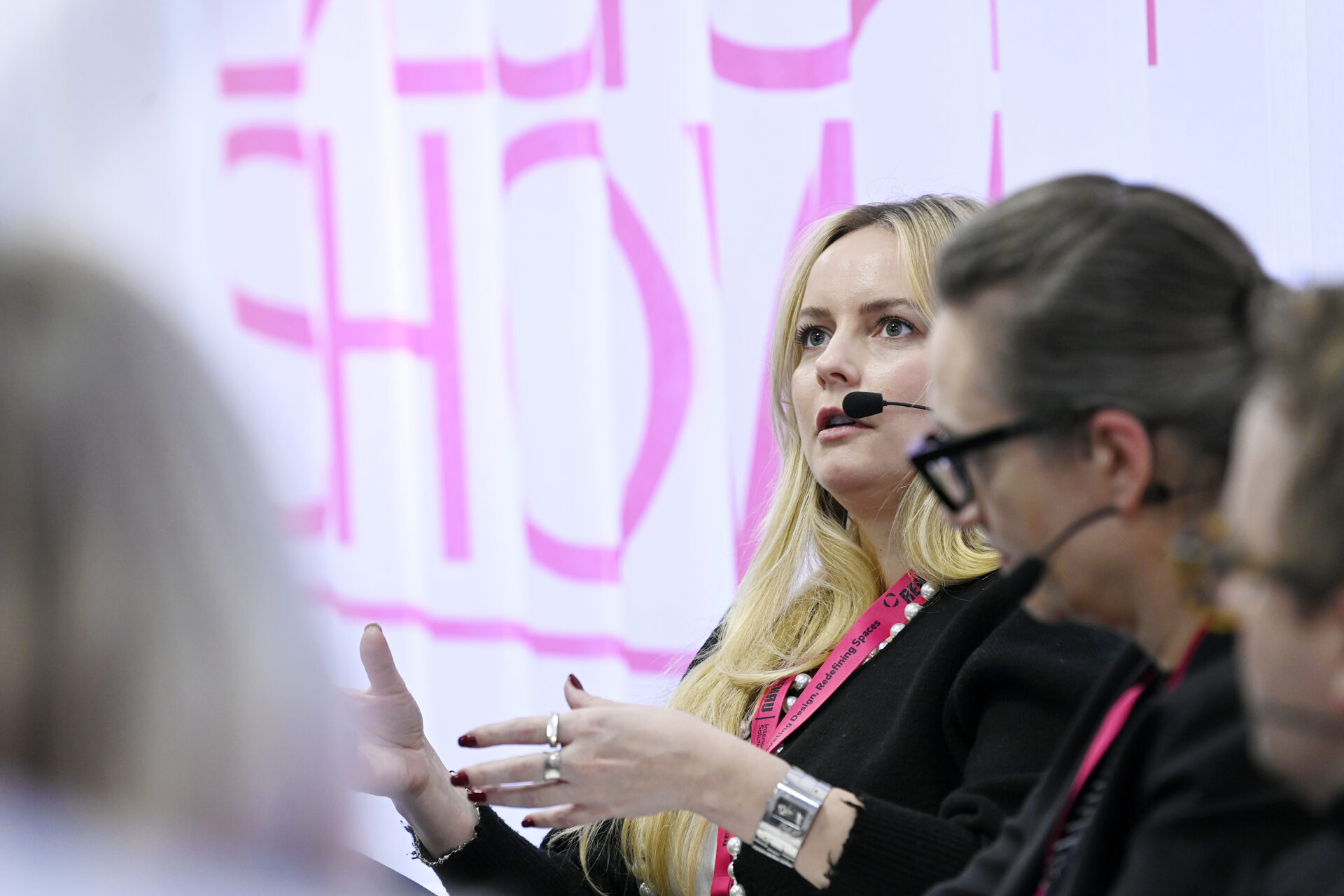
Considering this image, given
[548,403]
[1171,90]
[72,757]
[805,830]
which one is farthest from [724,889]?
[1171,90]

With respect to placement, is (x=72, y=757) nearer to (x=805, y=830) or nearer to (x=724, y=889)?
(x=805, y=830)

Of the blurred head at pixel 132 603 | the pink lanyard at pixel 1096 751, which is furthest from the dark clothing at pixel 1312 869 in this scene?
the blurred head at pixel 132 603

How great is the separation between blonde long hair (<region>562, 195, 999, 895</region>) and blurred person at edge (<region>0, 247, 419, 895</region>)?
1071 mm

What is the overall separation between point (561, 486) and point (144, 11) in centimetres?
133

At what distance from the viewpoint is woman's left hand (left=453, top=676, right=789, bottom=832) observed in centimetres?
119

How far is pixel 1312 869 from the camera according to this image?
61 cm

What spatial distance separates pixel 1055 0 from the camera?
2078 mm

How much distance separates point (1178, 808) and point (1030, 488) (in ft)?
0.84

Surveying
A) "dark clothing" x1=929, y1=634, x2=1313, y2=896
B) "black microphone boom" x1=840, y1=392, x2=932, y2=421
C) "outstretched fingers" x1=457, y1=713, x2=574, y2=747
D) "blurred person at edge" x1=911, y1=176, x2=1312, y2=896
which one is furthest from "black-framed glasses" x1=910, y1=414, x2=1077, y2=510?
"black microphone boom" x1=840, y1=392, x2=932, y2=421

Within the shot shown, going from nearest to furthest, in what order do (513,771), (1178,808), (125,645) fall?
(125,645) → (1178,808) → (513,771)

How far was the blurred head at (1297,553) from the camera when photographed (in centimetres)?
57

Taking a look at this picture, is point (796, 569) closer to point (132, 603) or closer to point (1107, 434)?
point (1107, 434)

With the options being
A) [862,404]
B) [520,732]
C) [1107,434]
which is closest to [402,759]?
[520,732]

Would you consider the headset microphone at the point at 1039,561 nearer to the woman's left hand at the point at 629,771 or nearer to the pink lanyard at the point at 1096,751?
the pink lanyard at the point at 1096,751
